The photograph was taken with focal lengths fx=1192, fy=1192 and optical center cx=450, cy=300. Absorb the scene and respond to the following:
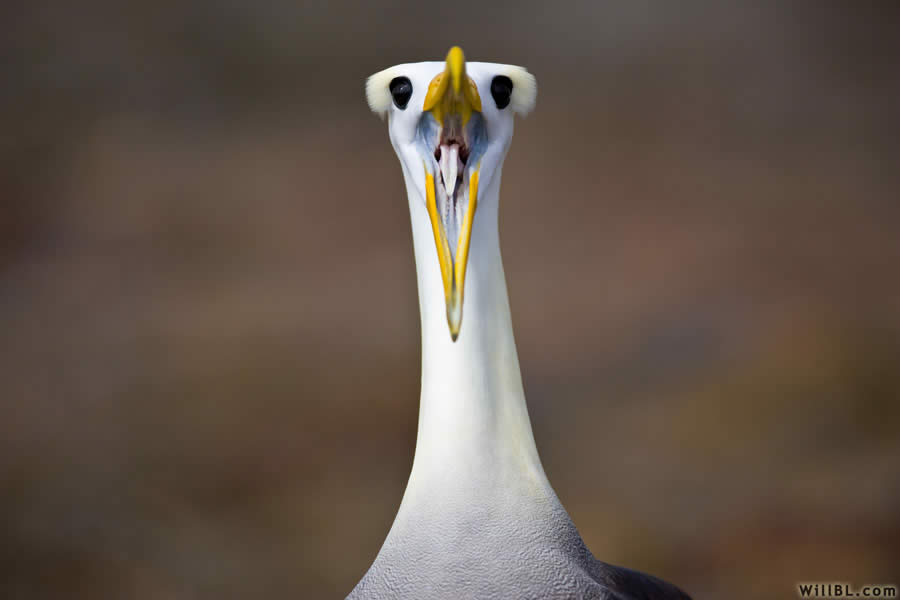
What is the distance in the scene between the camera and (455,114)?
1.91 m

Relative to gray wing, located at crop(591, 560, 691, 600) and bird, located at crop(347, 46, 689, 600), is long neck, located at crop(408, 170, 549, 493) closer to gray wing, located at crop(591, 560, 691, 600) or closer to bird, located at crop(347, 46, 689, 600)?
bird, located at crop(347, 46, 689, 600)

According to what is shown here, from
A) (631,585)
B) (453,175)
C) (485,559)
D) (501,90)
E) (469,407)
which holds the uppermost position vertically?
(501,90)

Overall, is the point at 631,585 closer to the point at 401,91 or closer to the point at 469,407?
the point at 469,407

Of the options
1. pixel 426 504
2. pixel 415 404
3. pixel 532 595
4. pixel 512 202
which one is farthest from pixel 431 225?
pixel 512 202

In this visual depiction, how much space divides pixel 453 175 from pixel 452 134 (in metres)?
0.07

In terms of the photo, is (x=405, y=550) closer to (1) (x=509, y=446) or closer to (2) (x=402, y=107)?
(1) (x=509, y=446)

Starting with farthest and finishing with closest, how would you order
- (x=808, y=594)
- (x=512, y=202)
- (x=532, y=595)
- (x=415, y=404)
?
(x=512, y=202) → (x=415, y=404) → (x=808, y=594) → (x=532, y=595)

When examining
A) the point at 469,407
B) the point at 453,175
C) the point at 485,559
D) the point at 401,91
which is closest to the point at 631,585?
the point at 485,559

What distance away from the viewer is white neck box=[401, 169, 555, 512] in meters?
2.00

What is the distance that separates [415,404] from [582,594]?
80.6 inches

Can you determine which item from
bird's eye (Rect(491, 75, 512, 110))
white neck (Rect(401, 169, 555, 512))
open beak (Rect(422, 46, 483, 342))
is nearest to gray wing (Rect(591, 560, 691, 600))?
white neck (Rect(401, 169, 555, 512))

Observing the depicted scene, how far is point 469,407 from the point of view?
78.7 inches

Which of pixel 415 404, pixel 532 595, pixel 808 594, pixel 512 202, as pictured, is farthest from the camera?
pixel 512 202

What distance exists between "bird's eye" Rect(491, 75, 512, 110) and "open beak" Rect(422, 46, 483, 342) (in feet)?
0.20
